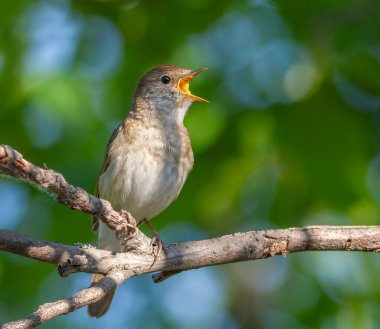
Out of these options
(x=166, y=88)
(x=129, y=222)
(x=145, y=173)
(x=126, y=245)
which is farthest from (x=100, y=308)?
(x=129, y=222)

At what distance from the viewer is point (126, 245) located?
3.73 metres

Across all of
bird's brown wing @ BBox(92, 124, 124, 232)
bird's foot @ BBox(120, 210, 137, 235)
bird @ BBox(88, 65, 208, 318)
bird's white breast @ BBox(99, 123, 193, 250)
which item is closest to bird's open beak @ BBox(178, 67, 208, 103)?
bird @ BBox(88, 65, 208, 318)

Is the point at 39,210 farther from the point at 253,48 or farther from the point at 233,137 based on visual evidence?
the point at 253,48

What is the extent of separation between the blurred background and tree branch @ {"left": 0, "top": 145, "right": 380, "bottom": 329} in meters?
0.61

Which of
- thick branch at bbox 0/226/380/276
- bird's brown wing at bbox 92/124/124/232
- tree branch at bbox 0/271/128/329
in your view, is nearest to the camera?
tree branch at bbox 0/271/128/329

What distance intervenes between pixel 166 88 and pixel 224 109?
1.15 meters

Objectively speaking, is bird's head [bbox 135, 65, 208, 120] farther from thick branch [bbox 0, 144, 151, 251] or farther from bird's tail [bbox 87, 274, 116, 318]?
thick branch [bbox 0, 144, 151, 251]

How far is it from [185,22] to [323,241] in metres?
1.88

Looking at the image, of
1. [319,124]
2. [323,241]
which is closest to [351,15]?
[319,124]

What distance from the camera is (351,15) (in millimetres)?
4957

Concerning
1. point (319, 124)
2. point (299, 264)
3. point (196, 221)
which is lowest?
point (299, 264)

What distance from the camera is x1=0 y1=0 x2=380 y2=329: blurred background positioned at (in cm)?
464

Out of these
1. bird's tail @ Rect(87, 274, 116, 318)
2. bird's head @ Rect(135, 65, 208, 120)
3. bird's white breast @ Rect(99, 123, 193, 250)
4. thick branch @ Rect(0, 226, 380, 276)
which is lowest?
bird's tail @ Rect(87, 274, 116, 318)

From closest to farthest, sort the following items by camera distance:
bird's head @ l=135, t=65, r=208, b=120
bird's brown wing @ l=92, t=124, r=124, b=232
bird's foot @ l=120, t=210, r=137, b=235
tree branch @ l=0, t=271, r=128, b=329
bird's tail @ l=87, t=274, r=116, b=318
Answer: tree branch @ l=0, t=271, r=128, b=329 → bird's foot @ l=120, t=210, r=137, b=235 → bird's brown wing @ l=92, t=124, r=124, b=232 → bird's tail @ l=87, t=274, r=116, b=318 → bird's head @ l=135, t=65, r=208, b=120
